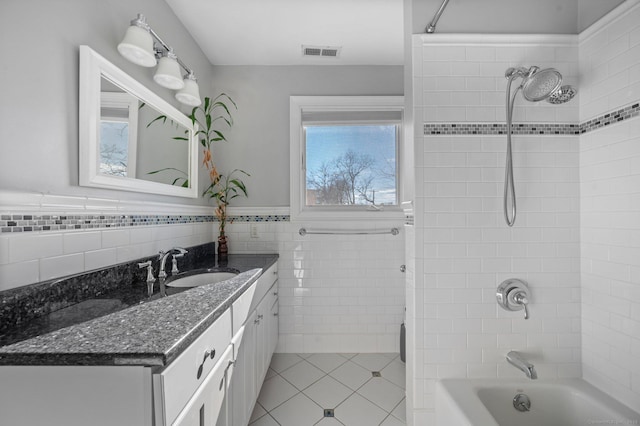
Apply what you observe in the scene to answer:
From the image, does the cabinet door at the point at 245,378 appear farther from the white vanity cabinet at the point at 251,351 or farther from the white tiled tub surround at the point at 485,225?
the white tiled tub surround at the point at 485,225

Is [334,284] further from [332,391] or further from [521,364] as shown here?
[521,364]

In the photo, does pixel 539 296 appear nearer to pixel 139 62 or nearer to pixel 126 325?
pixel 126 325

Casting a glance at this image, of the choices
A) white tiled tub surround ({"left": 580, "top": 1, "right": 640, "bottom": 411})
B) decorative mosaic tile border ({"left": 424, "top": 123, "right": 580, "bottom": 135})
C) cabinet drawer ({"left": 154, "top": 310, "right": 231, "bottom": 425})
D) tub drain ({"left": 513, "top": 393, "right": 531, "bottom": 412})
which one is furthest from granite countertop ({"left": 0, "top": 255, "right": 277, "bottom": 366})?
white tiled tub surround ({"left": 580, "top": 1, "right": 640, "bottom": 411})

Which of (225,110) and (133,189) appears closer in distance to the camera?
(133,189)

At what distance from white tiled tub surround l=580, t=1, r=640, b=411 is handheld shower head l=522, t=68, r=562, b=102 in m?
0.31

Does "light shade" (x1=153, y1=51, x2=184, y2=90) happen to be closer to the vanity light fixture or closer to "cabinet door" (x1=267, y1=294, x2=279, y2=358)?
the vanity light fixture

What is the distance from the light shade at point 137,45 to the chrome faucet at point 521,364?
2340mm

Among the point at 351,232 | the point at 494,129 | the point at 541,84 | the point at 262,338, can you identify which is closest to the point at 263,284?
the point at 262,338

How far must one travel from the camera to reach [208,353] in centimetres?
97

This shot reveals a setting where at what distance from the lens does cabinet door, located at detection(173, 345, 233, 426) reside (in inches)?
32.8

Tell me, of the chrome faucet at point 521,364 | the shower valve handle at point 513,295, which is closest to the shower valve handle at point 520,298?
the shower valve handle at point 513,295

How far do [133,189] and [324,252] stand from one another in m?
1.52

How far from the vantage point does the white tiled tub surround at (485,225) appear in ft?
4.75

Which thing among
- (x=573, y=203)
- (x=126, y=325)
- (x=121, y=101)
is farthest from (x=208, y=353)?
(x=573, y=203)
